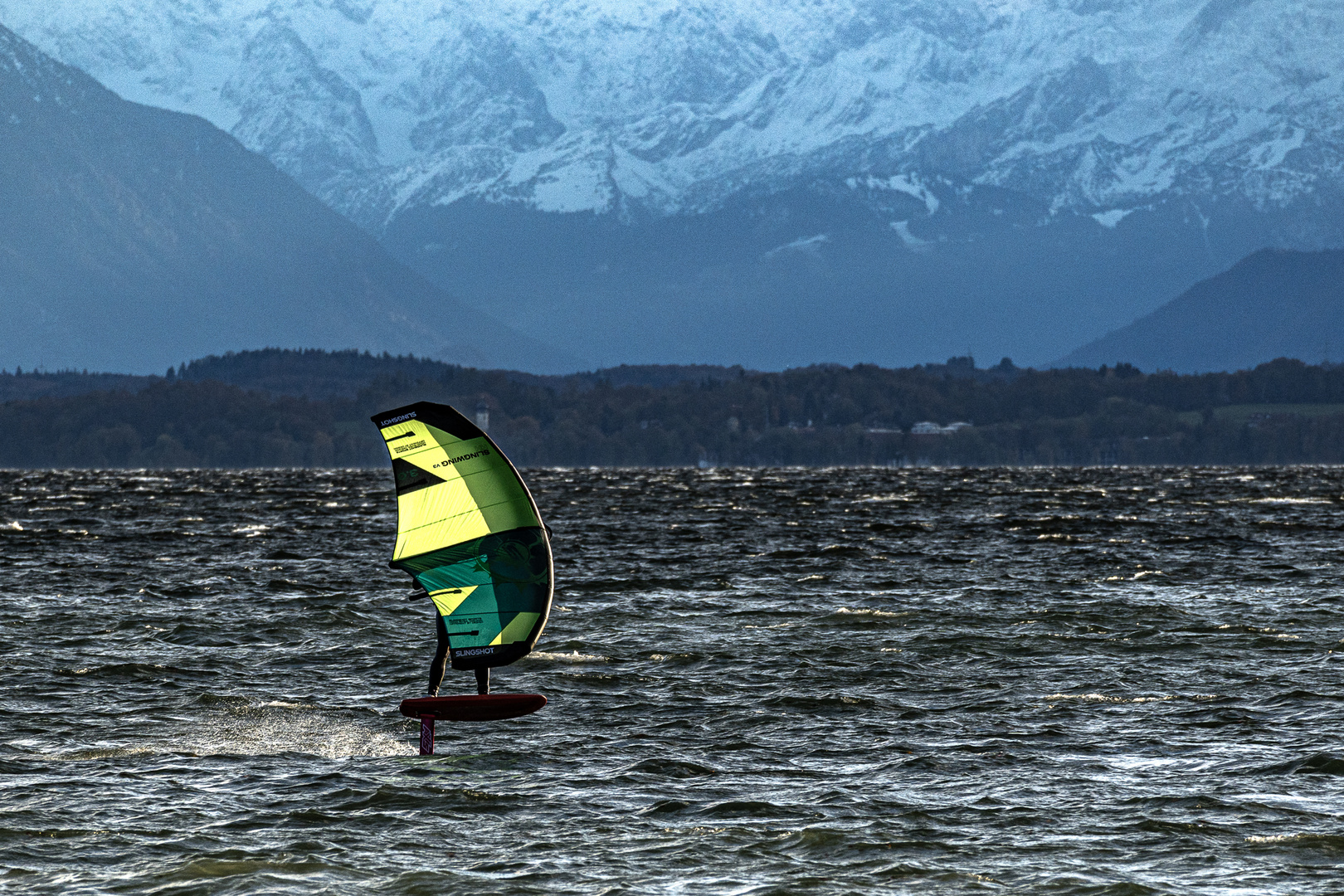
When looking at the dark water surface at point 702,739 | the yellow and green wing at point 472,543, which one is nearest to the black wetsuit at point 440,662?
the yellow and green wing at point 472,543

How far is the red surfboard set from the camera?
31.0 metres

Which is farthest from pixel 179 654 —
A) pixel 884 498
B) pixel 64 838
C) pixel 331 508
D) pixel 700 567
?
pixel 884 498

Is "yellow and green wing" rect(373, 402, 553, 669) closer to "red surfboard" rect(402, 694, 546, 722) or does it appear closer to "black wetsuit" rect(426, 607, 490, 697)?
"black wetsuit" rect(426, 607, 490, 697)

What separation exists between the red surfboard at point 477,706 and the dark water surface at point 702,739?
805 mm

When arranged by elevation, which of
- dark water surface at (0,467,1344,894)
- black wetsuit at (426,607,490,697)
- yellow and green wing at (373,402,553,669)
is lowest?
dark water surface at (0,467,1344,894)

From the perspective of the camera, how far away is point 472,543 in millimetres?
31031

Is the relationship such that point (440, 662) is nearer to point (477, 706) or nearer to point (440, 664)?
point (440, 664)

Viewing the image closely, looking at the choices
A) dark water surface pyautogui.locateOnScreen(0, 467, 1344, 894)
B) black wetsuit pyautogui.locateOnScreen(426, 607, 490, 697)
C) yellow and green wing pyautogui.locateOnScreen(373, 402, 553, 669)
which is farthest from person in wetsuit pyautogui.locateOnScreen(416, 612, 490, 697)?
dark water surface pyautogui.locateOnScreen(0, 467, 1344, 894)

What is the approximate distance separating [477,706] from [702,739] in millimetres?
4423

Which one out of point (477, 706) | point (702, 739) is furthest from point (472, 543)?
point (702, 739)

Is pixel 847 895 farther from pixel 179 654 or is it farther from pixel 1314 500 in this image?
pixel 1314 500

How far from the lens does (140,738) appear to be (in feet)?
109

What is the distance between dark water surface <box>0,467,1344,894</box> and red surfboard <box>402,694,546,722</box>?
805 millimetres

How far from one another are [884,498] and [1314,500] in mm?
38075
